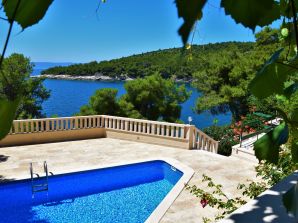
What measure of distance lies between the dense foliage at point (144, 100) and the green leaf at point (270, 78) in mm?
17719

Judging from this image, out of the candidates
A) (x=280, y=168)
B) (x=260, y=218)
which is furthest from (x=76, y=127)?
(x=260, y=218)

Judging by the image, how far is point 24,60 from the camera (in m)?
21.2

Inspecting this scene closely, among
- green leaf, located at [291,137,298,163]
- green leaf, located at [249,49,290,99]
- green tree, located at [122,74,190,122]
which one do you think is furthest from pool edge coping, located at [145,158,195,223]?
green tree, located at [122,74,190,122]

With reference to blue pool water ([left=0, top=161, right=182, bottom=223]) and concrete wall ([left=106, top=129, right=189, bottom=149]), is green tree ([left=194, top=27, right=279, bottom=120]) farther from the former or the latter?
blue pool water ([left=0, top=161, right=182, bottom=223])

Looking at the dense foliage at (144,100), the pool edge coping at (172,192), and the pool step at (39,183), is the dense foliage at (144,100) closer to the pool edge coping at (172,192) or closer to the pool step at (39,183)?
the pool edge coping at (172,192)

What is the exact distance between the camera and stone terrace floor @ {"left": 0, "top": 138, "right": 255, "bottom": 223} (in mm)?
7085

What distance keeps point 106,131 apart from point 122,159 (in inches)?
102

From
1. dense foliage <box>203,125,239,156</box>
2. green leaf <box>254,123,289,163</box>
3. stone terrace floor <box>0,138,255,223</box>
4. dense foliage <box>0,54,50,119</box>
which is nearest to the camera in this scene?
green leaf <box>254,123,289,163</box>

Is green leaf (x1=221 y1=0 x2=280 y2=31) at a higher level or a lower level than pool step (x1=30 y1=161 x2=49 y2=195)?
higher

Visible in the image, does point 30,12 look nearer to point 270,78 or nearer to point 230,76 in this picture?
point 270,78

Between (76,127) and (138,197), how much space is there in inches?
174

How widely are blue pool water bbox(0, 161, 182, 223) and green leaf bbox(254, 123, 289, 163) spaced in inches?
249

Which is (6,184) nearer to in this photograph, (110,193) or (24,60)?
(110,193)

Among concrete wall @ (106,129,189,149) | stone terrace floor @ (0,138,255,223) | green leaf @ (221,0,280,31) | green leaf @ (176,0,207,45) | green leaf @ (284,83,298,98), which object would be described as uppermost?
green leaf @ (221,0,280,31)
